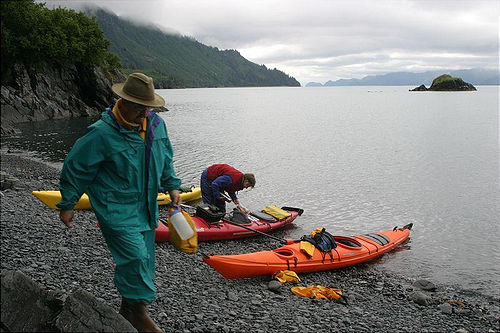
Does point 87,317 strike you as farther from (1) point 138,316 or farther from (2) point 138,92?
(2) point 138,92

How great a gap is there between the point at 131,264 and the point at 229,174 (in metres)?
8.03

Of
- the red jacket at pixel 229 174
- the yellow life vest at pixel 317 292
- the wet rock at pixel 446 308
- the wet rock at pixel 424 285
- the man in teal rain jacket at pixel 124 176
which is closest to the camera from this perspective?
the man in teal rain jacket at pixel 124 176

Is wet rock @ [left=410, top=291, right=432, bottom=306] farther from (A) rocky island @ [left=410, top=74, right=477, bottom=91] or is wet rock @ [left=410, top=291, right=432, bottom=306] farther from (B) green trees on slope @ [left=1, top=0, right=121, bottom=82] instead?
(A) rocky island @ [left=410, top=74, right=477, bottom=91]

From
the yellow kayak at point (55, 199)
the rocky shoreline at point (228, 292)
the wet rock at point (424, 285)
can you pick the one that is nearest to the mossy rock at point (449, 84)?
the yellow kayak at point (55, 199)

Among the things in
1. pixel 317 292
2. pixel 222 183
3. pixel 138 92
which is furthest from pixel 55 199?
pixel 138 92

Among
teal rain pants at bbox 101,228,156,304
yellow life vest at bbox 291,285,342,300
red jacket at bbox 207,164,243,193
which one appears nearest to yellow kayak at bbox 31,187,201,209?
red jacket at bbox 207,164,243,193

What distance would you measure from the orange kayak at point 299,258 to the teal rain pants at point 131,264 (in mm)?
4460

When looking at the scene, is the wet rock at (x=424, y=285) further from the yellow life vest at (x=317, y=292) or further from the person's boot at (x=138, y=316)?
→ the person's boot at (x=138, y=316)

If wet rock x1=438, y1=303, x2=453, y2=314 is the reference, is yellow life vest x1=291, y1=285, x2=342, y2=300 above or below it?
above

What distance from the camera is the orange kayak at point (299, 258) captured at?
930 centimetres

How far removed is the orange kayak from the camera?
9.30 meters

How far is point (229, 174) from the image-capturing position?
12.5 meters

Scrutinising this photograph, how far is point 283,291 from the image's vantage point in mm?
9219

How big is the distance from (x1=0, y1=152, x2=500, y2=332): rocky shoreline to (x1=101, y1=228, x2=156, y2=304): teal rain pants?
166 cm
